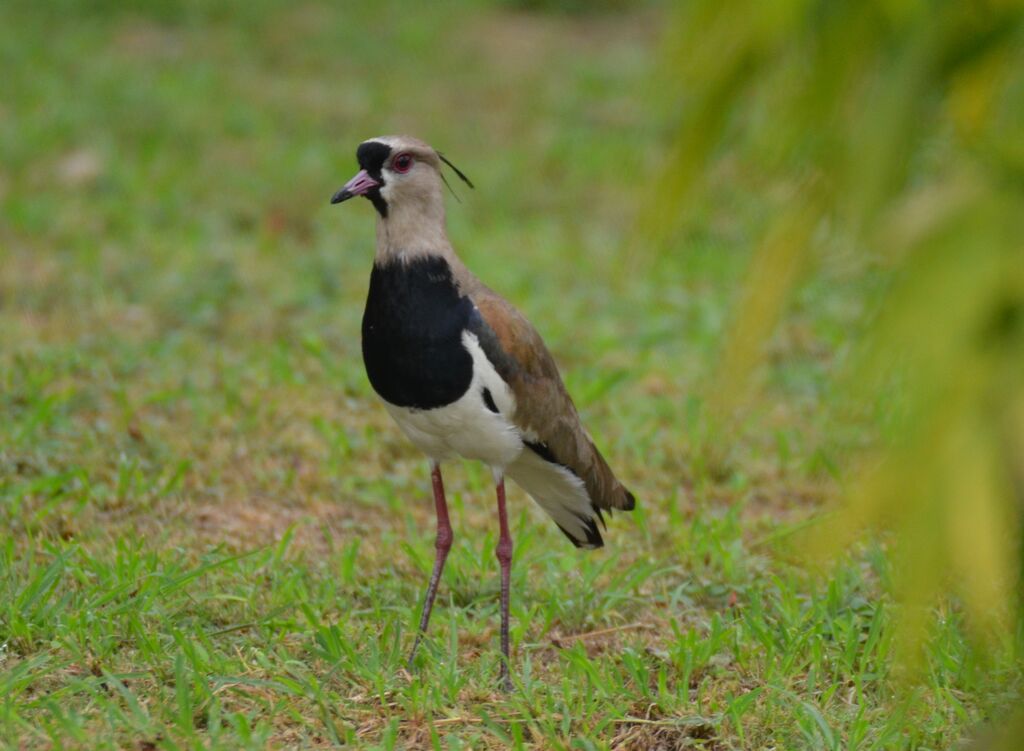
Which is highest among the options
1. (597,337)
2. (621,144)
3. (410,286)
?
(621,144)

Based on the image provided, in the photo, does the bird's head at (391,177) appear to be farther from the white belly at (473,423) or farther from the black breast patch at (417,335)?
the white belly at (473,423)

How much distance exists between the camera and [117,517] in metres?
4.52

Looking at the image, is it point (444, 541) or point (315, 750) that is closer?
point (315, 750)

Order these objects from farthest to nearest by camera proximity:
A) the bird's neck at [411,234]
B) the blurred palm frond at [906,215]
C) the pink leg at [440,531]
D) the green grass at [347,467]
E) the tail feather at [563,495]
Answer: the tail feather at [563,495] < the pink leg at [440,531] < the bird's neck at [411,234] < the green grass at [347,467] < the blurred palm frond at [906,215]

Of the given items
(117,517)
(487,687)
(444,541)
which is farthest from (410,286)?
(117,517)

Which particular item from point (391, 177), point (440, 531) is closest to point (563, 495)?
point (440, 531)

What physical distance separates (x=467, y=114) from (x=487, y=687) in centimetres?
700

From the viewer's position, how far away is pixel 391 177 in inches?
149

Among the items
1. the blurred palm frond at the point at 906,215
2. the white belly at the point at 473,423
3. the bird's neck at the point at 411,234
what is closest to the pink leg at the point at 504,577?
the white belly at the point at 473,423

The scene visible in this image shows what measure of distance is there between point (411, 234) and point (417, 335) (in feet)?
1.03

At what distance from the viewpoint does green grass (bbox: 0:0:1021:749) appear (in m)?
3.39

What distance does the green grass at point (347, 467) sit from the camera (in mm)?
3391

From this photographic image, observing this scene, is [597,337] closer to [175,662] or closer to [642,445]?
[642,445]

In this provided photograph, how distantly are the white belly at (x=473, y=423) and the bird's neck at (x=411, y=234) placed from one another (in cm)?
27
